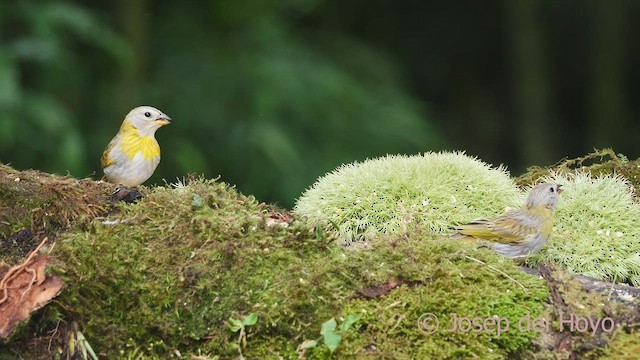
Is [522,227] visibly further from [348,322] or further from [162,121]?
[162,121]

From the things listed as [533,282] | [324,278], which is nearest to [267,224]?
[324,278]

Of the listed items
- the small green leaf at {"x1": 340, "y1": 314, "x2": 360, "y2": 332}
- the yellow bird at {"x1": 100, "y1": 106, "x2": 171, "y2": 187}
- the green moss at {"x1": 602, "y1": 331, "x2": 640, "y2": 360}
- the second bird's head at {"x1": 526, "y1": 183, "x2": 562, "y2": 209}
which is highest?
the yellow bird at {"x1": 100, "y1": 106, "x2": 171, "y2": 187}

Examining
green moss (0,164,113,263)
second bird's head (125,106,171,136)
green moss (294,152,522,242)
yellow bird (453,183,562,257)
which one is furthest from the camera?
second bird's head (125,106,171,136)

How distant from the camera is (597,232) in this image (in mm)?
3734

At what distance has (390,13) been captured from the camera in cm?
937

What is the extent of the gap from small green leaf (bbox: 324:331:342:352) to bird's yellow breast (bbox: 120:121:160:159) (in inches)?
89.1

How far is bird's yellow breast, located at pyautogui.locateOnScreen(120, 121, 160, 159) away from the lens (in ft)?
15.4

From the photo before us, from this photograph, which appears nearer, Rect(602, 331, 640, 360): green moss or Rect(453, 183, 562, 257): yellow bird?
Rect(602, 331, 640, 360): green moss

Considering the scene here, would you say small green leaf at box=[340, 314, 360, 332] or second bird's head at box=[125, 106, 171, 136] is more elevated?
second bird's head at box=[125, 106, 171, 136]

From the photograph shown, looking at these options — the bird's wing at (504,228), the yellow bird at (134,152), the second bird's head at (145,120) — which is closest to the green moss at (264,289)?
the bird's wing at (504,228)

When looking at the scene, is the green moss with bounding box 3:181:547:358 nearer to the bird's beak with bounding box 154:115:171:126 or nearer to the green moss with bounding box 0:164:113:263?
the green moss with bounding box 0:164:113:263

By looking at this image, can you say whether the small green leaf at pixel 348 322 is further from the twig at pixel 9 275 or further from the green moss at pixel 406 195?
the twig at pixel 9 275

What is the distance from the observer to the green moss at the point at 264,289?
2.84 meters

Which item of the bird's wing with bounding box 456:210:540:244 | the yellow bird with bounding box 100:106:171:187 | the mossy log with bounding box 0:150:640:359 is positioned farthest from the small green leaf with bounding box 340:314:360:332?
the yellow bird with bounding box 100:106:171:187
